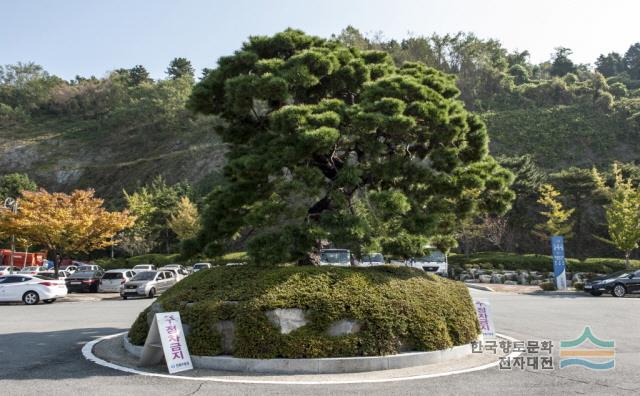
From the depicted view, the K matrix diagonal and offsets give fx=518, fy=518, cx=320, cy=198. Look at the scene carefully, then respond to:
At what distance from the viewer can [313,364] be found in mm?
8086

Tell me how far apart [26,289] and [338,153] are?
17.5 metres

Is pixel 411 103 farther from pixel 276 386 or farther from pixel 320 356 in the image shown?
pixel 276 386

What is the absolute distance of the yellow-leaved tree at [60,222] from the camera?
2809 centimetres

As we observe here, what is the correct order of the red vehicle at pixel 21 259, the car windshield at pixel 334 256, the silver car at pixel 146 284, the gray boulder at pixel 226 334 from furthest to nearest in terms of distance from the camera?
the red vehicle at pixel 21 259
the silver car at pixel 146 284
the car windshield at pixel 334 256
the gray boulder at pixel 226 334

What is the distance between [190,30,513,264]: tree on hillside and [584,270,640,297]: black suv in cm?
1728

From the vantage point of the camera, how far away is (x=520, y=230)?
4250cm

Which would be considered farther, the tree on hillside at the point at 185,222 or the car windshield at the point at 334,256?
the tree on hillside at the point at 185,222

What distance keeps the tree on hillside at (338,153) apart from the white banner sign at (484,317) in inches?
68.7

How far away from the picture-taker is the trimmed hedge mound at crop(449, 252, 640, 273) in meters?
32.5

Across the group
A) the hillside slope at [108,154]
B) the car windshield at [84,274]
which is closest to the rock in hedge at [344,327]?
the car windshield at [84,274]

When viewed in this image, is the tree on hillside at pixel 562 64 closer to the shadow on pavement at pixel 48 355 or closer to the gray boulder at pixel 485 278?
the gray boulder at pixel 485 278

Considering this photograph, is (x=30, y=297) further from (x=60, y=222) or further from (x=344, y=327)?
(x=344, y=327)

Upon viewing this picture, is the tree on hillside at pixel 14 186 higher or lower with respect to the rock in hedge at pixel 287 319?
higher

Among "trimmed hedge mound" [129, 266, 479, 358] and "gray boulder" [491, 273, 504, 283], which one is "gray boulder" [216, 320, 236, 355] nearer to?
"trimmed hedge mound" [129, 266, 479, 358]
